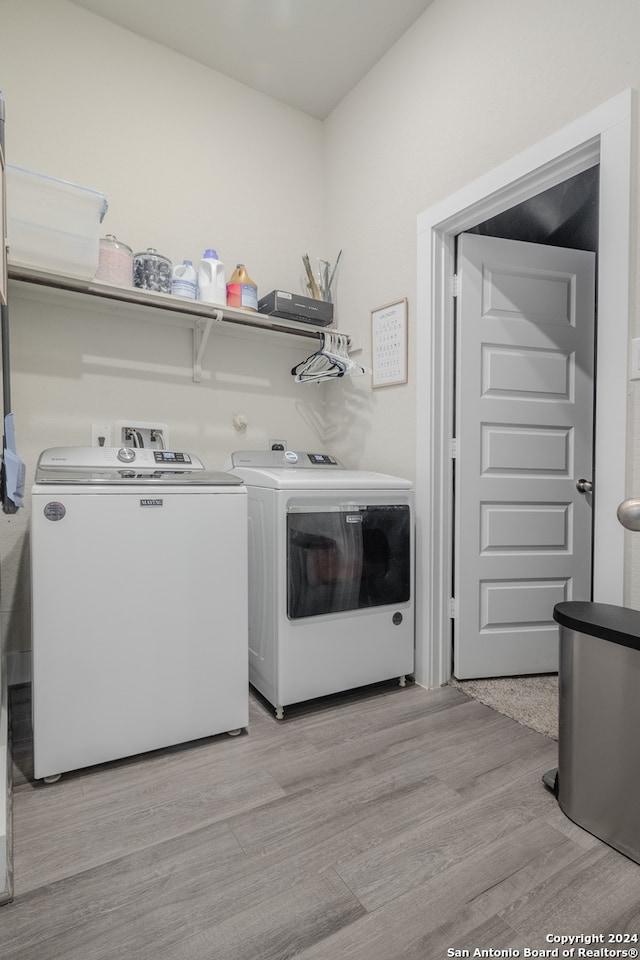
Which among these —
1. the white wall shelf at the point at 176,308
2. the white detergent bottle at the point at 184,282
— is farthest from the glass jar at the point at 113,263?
the white detergent bottle at the point at 184,282

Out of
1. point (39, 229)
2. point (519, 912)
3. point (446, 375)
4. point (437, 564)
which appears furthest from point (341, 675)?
point (39, 229)

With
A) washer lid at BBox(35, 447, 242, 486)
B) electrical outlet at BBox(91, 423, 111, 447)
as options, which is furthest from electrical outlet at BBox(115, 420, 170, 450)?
washer lid at BBox(35, 447, 242, 486)

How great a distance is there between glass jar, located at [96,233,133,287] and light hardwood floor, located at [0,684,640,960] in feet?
5.47

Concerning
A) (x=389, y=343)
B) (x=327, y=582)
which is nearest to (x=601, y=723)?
(x=327, y=582)

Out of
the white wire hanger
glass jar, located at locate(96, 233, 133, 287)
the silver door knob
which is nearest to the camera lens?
the silver door knob

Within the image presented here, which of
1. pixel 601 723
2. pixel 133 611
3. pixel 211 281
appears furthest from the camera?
pixel 211 281

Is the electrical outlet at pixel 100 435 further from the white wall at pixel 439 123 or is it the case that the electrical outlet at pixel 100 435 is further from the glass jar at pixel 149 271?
the white wall at pixel 439 123

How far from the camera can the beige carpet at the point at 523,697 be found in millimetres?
1766

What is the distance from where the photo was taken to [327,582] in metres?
1.82

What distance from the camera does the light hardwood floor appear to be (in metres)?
0.94

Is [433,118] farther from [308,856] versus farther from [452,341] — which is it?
[308,856]

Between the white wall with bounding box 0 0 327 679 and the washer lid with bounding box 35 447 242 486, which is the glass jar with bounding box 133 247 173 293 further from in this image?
the washer lid with bounding box 35 447 242 486

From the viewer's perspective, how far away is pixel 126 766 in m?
1.48

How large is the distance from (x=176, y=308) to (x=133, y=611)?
1.26 metres
